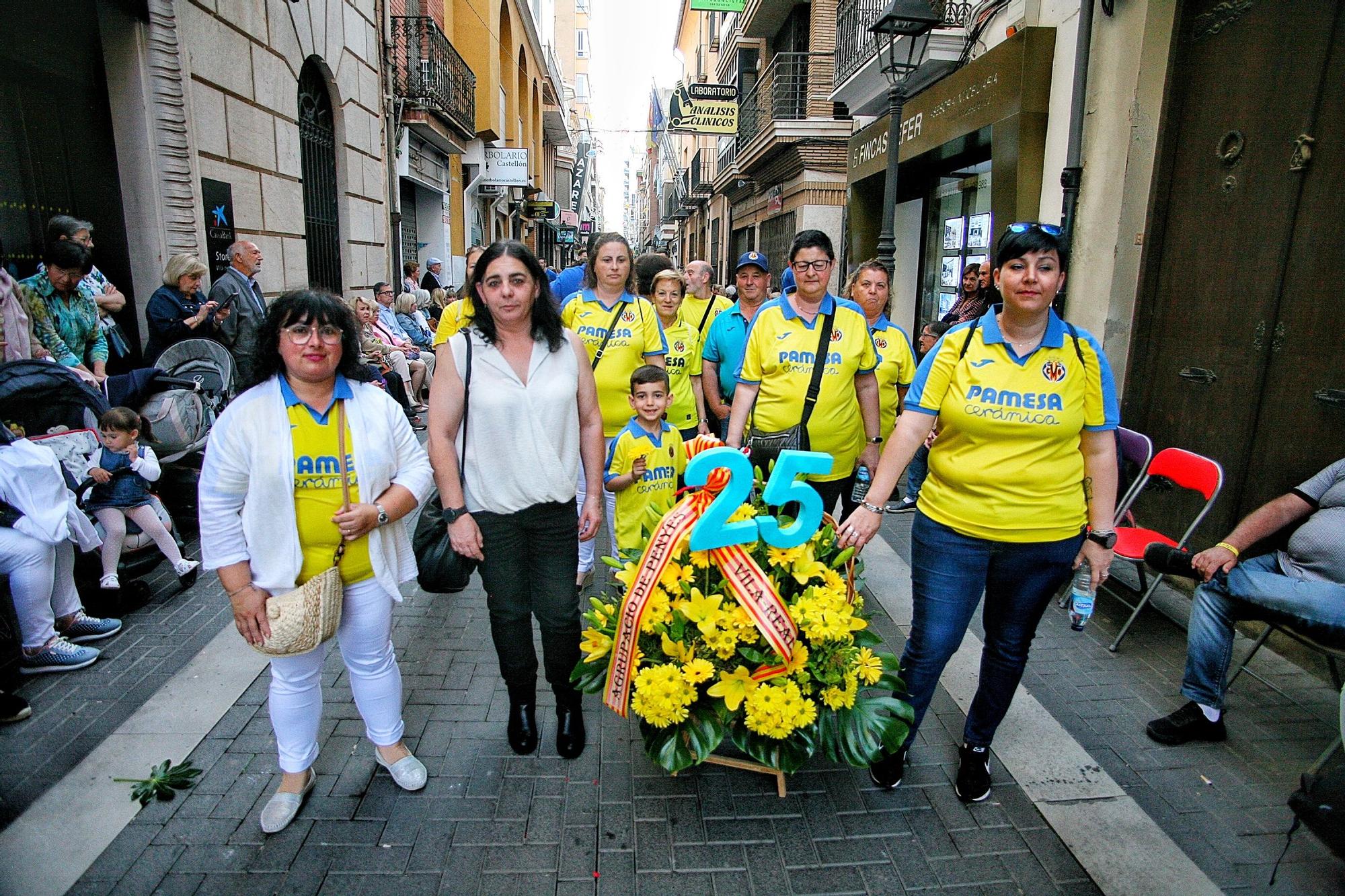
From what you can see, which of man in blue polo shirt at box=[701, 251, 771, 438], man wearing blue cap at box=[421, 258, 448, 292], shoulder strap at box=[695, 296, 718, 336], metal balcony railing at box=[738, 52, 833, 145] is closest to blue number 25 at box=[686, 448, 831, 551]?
man in blue polo shirt at box=[701, 251, 771, 438]

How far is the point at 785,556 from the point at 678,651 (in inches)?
20.3

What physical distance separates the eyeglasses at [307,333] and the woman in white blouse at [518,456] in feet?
1.35

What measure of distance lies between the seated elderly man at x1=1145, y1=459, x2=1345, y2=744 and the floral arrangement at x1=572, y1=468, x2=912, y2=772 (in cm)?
153

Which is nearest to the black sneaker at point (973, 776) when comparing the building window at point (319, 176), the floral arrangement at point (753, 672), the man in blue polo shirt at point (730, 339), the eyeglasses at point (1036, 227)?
the floral arrangement at point (753, 672)

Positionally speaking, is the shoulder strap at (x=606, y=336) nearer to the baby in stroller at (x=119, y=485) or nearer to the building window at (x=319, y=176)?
the baby in stroller at (x=119, y=485)

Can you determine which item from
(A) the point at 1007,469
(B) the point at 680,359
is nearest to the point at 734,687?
(A) the point at 1007,469

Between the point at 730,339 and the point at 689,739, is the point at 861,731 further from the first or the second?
the point at 730,339

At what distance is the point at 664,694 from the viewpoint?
2.71 meters

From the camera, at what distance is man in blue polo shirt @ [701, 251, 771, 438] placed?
18.2ft

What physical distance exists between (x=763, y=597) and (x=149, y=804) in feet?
7.90

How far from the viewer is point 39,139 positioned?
619 cm

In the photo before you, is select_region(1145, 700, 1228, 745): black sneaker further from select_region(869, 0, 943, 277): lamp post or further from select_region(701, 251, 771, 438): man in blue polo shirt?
select_region(869, 0, 943, 277): lamp post

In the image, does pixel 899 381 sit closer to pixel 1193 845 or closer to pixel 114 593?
pixel 1193 845

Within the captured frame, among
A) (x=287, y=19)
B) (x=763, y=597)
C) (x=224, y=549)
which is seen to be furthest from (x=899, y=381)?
(x=287, y=19)
